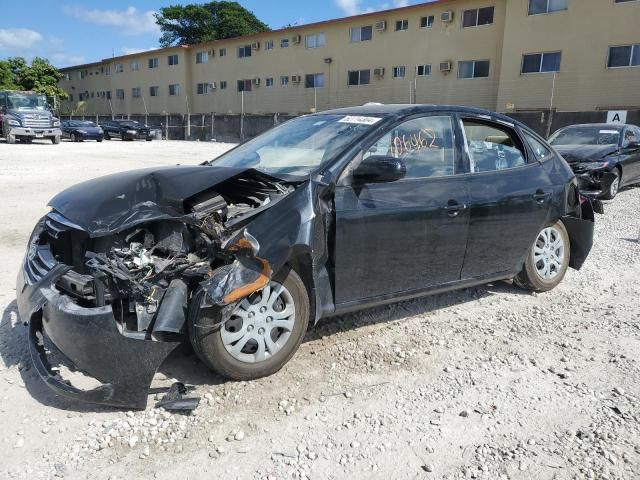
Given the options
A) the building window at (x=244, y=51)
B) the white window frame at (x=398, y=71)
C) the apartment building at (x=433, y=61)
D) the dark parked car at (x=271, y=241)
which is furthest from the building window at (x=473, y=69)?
the dark parked car at (x=271, y=241)

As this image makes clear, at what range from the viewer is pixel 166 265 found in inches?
114

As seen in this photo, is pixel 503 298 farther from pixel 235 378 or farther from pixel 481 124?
pixel 235 378

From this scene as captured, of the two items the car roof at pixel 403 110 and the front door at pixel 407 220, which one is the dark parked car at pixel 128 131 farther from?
the front door at pixel 407 220

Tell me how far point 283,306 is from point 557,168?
3121mm

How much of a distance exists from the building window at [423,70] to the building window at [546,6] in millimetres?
6221

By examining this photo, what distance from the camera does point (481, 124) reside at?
4.34 metres

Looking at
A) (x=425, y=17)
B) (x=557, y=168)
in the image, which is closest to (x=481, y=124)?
(x=557, y=168)

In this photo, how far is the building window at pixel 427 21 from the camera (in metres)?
28.8

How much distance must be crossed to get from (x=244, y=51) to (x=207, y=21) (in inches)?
948

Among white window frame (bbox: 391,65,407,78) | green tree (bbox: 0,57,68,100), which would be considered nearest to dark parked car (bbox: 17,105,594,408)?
white window frame (bbox: 391,65,407,78)

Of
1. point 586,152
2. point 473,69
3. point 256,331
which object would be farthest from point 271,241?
point 473,69

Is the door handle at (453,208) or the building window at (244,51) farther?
the building window at (244,51)

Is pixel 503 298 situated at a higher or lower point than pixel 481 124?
lower

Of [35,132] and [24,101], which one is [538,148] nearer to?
[35,132]
